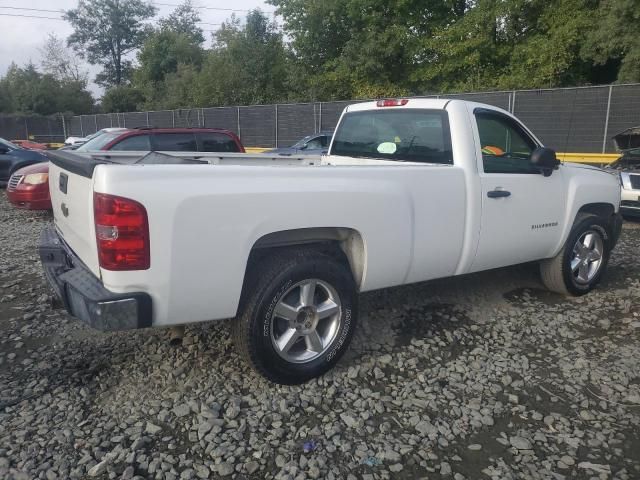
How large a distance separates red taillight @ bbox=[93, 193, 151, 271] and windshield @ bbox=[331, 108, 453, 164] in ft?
7.84

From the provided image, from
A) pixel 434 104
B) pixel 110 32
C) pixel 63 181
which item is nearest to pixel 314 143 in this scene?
pixel 434 104

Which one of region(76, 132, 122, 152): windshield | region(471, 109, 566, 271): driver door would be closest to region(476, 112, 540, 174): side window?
region(471, 109, 566, 271): driver door

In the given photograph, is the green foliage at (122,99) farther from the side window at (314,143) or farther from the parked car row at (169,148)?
the parked car row at (169,148)

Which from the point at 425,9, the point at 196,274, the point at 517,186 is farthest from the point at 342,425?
the point at 425,9

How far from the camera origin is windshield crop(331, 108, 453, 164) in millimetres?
4078

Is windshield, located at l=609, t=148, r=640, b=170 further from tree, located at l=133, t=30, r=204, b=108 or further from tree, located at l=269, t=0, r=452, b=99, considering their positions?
tree, located at l=133, t=30, r=204, b=108

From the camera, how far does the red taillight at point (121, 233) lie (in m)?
2.52

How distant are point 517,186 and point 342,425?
8.10 feet

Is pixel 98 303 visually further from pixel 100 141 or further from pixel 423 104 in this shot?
pixel 100 141

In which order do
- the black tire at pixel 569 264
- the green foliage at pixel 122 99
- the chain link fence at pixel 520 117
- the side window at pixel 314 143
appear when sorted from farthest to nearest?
the green foliage at pixel 122 99 < the chain link fence at pixel 520 117 < the side window at pixel 314 143 < the black tire at pixel 569 264

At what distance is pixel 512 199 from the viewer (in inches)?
164

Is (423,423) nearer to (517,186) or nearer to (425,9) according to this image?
(517,186)

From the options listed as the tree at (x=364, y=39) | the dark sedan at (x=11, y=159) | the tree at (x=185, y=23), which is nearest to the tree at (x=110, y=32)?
the tree at (x=185, y=23)

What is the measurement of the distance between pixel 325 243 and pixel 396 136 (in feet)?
4.79
